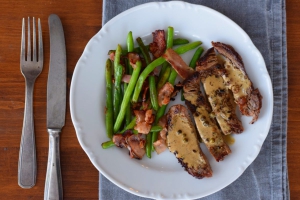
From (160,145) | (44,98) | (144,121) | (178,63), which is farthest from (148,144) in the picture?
(44,98)

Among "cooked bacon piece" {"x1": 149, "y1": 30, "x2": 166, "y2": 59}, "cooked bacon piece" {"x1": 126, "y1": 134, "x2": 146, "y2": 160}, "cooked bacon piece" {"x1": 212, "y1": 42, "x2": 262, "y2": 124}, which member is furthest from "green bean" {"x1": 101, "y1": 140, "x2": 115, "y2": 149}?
"cooked bacon piece" {"x1": 212, "y1": 42, "x2": 262, "y2": 124}

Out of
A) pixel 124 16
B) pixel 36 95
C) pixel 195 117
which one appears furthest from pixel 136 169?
pixel 124 16

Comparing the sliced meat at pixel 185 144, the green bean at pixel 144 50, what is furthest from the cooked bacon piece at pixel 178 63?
the sliced meat at pixel 185 144

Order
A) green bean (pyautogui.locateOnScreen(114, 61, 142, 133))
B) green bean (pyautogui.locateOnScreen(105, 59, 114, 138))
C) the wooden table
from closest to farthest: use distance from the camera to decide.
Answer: green bean (pyautogui.locateOnScreen(114, 61, 142, 133)) → green bean (pyautogui.locateOnScreen(105, 59, 114, 138)) → the wooden table

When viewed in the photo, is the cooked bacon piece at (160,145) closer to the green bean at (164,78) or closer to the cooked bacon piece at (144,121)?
the cooked bacon piece at (144,121)

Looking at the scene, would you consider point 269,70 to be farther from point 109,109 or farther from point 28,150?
point 28,150

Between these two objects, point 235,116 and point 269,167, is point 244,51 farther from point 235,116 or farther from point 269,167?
point 269,167

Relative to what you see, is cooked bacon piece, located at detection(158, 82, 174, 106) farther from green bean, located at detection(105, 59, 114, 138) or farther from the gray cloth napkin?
the gray cloth napkin
